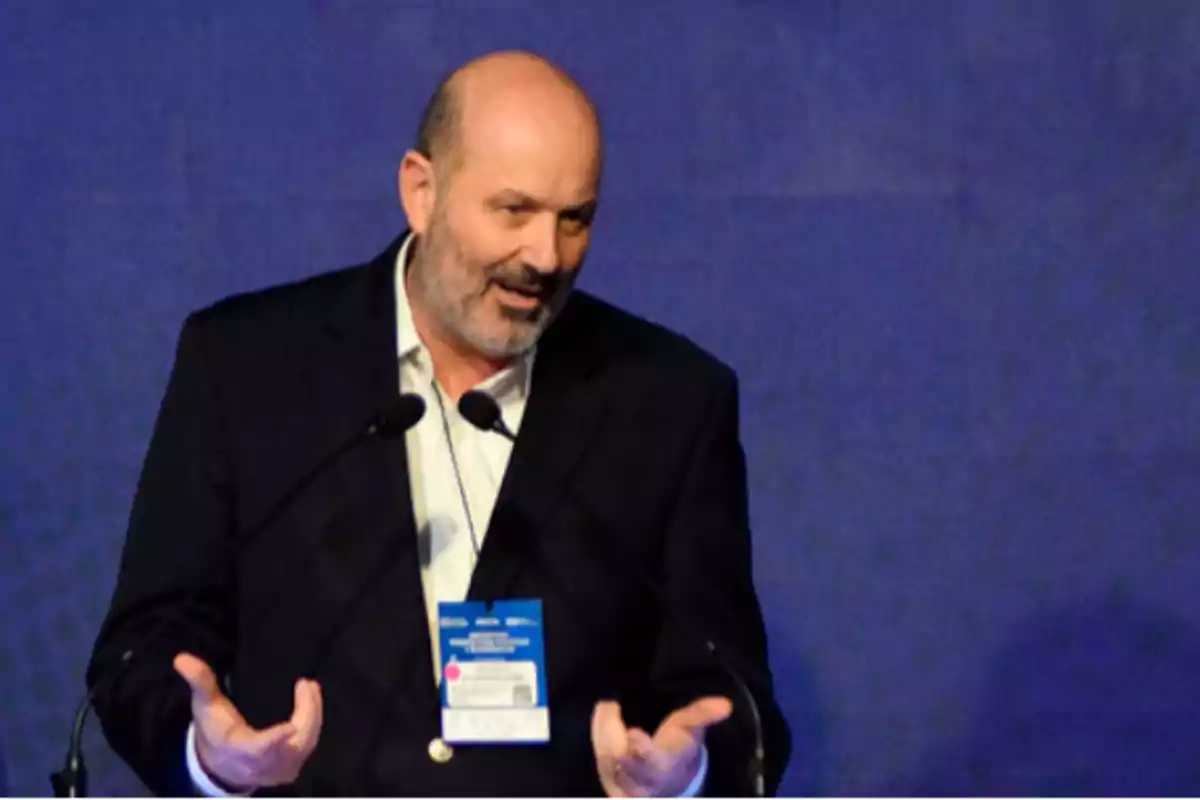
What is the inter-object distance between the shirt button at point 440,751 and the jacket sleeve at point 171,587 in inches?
10.3

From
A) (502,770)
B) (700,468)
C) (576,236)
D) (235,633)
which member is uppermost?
(576,236)

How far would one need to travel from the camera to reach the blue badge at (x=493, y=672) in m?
1.57

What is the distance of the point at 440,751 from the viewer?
1.61 metres

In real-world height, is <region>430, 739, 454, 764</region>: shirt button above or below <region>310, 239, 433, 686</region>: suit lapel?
below

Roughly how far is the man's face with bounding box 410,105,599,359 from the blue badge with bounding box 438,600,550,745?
11.6 inches

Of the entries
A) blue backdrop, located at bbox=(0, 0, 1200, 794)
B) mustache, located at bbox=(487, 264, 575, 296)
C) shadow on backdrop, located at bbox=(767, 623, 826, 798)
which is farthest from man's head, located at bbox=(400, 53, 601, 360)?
shadow on backdrop, located at bbox=(767, 623, 826, 798)

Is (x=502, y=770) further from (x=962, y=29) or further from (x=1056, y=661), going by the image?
(x=962, y=29)

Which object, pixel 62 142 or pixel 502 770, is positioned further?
pixel 62 142

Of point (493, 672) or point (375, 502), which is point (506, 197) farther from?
point (493, 672)

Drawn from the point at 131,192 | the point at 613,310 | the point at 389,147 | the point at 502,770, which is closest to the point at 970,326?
the point at 613,310

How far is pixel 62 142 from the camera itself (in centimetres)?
235

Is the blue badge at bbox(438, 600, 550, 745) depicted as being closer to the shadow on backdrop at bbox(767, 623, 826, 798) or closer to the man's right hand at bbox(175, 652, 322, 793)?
the man's right hand at bbox(175, 652, 322, 793)

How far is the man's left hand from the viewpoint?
1.35 m

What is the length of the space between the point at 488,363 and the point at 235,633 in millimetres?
425
